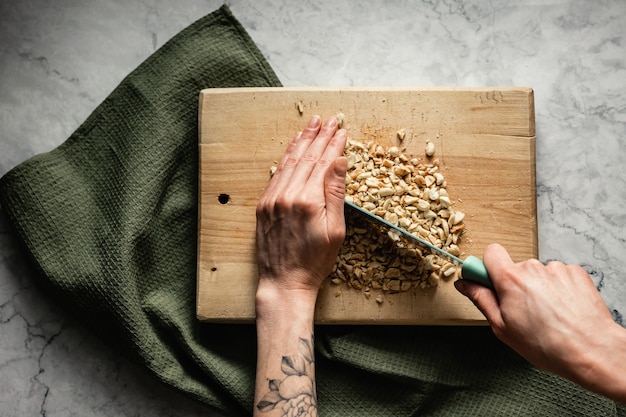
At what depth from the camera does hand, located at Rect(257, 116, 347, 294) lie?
40.0 inches

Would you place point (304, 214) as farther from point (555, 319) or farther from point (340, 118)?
point (555, 319)

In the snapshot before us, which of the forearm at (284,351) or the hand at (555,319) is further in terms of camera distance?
the forearm at (284,351)

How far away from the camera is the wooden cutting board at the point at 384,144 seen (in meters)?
1.08

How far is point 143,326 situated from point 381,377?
1.51ft

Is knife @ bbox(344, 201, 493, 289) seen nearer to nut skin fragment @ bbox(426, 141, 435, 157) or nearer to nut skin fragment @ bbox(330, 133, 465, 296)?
nut skin fragment @ bbox(330, 133, 465, 296)

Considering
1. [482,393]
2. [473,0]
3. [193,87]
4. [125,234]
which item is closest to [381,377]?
[482,393]

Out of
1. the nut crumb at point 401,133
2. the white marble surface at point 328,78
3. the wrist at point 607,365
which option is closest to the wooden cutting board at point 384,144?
the nut crumb at point 401,133

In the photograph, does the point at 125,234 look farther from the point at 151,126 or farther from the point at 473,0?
the point at 473,0

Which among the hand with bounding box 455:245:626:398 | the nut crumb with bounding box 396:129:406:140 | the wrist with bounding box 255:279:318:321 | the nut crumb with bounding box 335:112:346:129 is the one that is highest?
the nut crumb with bounding box 335:112:346:129

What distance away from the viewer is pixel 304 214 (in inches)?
40.0

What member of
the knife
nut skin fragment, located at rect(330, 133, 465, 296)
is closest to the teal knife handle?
the knife

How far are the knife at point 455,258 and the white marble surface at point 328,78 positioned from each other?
29 cm

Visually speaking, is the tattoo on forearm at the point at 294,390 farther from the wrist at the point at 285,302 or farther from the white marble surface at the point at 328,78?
the white marble surface at the point at 328,78

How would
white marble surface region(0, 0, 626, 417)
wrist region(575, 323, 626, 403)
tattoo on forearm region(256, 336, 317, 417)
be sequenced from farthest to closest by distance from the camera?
white marble surface region(0, 0, 626, 417) < tattoo on forearm region(256, 336, 317, 417) < wrist region(575, 323, 626, 403)
